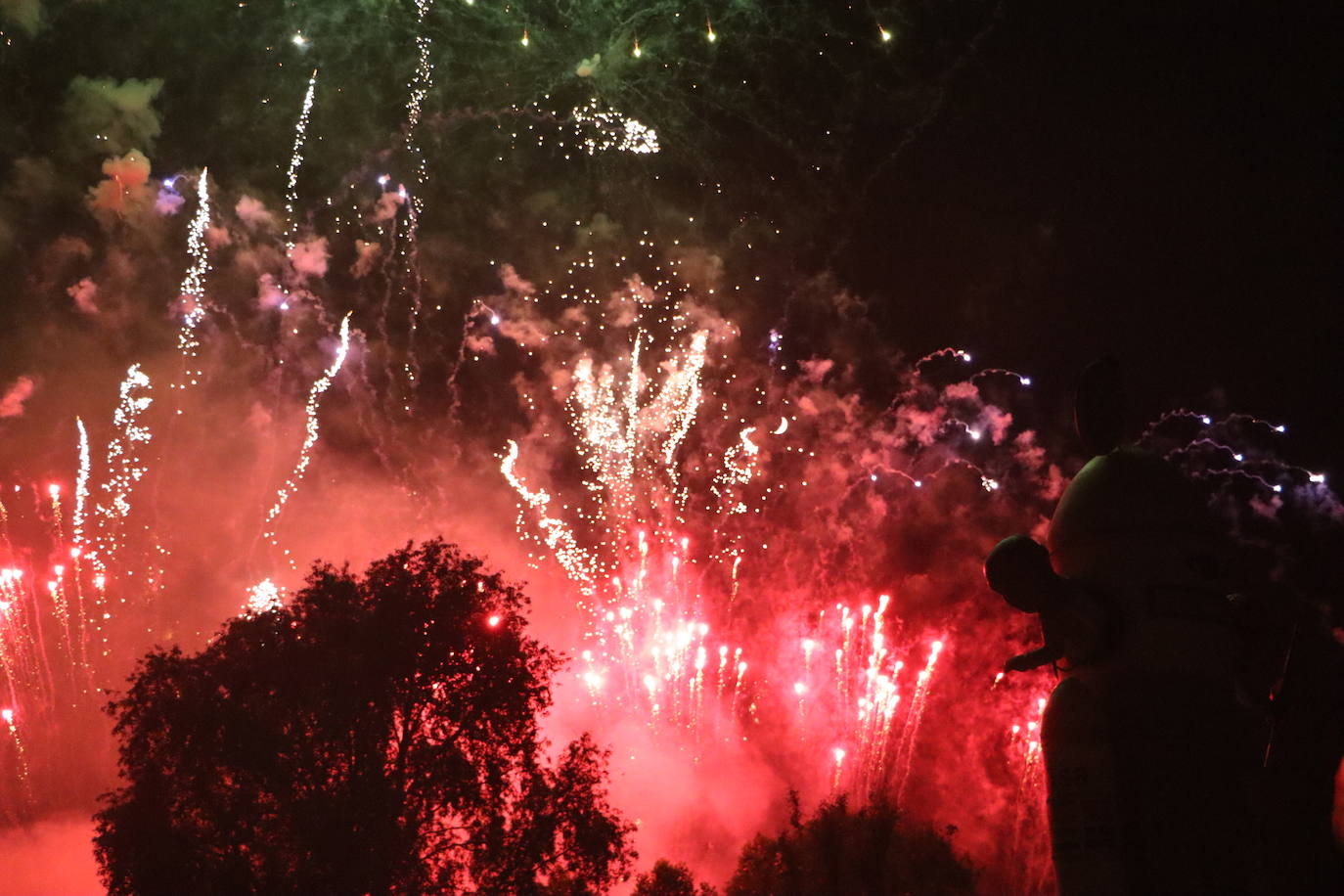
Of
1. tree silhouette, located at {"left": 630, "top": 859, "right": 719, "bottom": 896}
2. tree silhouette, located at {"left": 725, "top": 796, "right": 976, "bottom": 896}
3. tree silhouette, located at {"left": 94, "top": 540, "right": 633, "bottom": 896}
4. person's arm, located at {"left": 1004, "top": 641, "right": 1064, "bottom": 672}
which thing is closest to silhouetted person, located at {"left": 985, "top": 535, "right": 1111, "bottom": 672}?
person's arm, located at {"left": 1004, "top": 641, "right": 1064, "bottom": 672}

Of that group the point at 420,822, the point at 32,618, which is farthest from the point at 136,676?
the point at 32,618

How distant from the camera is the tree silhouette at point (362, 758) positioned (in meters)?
21.4

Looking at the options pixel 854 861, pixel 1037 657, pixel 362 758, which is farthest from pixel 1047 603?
pixel 854 861

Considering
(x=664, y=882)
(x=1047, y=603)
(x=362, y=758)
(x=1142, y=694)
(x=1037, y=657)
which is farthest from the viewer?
(x=664, y=882)

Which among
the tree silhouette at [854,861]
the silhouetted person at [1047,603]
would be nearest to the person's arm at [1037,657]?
the silhouetted person at [1047,603]

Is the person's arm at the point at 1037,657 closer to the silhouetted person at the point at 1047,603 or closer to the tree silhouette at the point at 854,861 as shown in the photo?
the silhouetted person at the point at 1047,603

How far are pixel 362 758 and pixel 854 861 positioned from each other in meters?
30.8

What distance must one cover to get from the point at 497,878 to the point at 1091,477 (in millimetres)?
18541

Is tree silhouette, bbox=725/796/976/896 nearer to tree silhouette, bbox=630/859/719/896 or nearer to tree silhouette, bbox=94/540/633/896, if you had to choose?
tree silhouette, bbox=630/859/719/896

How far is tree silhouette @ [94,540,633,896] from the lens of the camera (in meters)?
21.4

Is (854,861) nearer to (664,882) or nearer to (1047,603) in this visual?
(664,882)

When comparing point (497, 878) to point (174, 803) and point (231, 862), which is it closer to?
point (231, 862)

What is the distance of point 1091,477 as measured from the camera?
912cm

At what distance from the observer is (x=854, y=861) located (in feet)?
153
